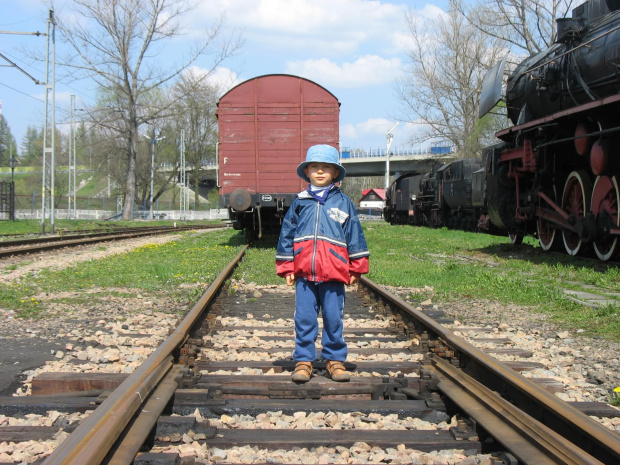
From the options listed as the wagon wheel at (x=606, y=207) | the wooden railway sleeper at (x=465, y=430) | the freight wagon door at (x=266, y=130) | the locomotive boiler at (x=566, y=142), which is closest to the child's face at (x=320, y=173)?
the wooden railway sleeper at (x=465, y=430)

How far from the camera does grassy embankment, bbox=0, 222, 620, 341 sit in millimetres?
7027

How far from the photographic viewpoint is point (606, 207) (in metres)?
10.1

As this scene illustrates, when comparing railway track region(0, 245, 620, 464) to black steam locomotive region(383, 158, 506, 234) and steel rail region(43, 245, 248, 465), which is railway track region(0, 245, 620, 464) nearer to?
steel rail region(43, 245, 248, 465)

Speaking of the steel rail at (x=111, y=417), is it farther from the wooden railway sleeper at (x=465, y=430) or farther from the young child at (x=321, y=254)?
the wooden railway sleeper at (x=465, y=430)

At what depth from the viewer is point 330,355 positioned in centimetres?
402

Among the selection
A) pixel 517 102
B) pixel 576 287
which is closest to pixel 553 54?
pixel 517 102

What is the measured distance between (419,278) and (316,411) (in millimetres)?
6380

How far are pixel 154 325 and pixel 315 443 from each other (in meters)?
3.45

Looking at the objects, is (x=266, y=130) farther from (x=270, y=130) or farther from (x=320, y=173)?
(x=320, y=173)

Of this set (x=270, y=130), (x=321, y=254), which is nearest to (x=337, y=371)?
(x=321, y=254)

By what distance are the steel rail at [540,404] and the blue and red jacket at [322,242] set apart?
870mm

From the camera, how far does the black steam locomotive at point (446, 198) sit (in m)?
17.6

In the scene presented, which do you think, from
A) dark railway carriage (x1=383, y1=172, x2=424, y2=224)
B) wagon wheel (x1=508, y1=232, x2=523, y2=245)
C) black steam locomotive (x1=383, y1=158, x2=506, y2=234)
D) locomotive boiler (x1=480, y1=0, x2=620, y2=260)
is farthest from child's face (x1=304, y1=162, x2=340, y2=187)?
dark railway carriage (x1=383, y1=172, x2=424, y2=224)

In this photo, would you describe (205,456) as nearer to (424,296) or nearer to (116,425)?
(116,425)
